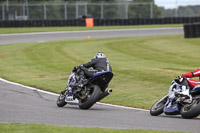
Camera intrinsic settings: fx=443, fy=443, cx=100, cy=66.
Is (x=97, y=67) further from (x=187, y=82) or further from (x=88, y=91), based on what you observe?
(x=187, y=82)

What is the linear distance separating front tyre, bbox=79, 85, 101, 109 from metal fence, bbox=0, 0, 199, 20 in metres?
39.0

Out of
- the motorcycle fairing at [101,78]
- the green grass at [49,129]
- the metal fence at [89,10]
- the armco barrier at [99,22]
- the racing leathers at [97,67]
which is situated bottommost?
the green grass at [49,129]

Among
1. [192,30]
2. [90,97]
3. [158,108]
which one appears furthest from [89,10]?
[158,108]

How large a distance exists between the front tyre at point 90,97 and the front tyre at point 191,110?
7.66 feet

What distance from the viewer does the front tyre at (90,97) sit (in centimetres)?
1056

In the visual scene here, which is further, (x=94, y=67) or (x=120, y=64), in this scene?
(x=120, y=64)

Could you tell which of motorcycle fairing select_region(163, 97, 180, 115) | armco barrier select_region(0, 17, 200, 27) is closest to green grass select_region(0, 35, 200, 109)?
motorcycle fairing select_region(163, 97, 180, 115)

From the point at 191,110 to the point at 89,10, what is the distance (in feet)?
145

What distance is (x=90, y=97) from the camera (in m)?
10.6

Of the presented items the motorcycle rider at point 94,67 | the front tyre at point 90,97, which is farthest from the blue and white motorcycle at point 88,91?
the motorcycle rider at point 94,67

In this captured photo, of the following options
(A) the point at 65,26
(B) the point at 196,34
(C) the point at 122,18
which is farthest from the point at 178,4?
(B) the point at 196,34

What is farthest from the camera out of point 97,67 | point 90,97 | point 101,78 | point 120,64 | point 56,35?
point 56,35

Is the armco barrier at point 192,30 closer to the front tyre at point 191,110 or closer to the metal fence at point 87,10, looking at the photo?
the metal fence at point 87,10

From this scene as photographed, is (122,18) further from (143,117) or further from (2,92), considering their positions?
(143,117)
